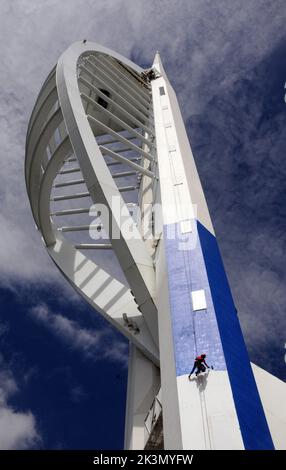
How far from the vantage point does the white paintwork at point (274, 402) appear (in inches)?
464

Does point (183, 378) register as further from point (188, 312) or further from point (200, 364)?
point (188, 312)

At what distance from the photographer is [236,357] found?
1141cm

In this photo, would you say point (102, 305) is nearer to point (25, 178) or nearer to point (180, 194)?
point (180, 194)

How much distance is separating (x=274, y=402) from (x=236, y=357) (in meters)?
3.09

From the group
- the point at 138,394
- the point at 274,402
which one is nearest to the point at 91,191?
the point at 138,394

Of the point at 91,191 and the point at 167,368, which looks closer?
the point at 167,368

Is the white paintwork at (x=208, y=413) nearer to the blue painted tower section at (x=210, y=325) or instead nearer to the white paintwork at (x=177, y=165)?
the blue painted tower section at (x=210, y=325)

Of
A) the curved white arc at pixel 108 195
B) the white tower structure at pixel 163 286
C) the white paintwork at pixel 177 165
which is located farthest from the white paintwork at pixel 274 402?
the white paintwork at pixel 177 165

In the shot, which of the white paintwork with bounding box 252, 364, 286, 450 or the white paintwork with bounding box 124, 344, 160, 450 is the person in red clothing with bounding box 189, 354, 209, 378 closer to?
the white paintwork with bounding box 252, 364, 286, 450

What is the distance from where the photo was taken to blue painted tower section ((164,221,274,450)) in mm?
10234

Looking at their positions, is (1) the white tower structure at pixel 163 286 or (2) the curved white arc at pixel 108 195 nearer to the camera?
(1) the white tower structure at pixel 163 286
